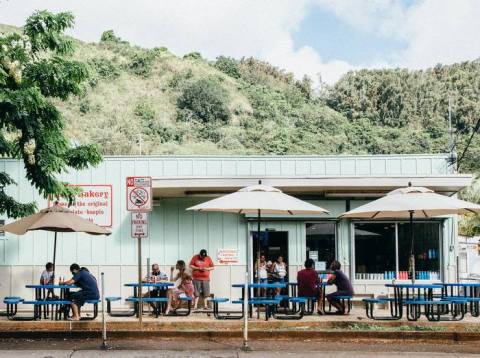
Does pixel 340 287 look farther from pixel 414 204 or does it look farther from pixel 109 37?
pixel 109 37

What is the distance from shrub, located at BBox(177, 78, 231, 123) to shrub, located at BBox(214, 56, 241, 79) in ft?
40.6

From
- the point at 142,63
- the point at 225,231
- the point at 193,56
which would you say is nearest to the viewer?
the point at 225,231

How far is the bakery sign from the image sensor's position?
1931cm

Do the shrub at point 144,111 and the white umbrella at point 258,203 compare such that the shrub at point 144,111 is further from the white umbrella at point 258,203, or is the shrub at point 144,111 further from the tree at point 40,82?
the white umbrella at point 258,203

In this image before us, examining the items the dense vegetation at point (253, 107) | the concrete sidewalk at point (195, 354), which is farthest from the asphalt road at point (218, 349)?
the dense vegetation at point (253, 107)

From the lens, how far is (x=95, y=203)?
63.4ft

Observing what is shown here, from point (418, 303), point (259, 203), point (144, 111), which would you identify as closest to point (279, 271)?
point (259, 203)

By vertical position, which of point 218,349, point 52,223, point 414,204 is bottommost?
point 218,349

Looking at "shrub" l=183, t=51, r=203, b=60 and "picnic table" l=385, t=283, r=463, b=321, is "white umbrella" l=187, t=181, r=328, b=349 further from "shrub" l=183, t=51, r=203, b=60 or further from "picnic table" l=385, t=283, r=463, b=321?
"shrub" l=183, t=51, r=203, b=60

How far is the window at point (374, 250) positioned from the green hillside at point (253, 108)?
38.0 meters

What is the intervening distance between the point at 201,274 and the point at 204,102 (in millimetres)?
57486

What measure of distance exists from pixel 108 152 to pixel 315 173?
4466 centimetres

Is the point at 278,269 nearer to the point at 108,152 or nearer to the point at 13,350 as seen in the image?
the point at 13,350

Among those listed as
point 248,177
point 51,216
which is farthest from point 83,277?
point 248,177
